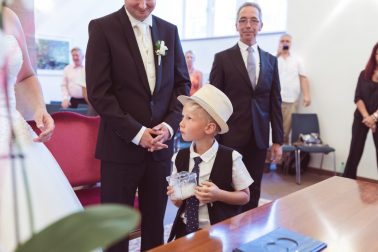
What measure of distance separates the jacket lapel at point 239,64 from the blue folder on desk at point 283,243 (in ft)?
3.98

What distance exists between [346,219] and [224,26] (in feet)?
23.2

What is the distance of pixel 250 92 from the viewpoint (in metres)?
2.27

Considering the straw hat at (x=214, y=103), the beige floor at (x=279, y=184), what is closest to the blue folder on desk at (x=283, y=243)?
the straw hat at (x=214, y=103)

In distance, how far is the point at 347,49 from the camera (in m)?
4.85

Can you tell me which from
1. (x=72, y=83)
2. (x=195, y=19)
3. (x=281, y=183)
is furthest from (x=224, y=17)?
(x=281, y=183)

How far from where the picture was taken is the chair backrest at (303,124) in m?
5.07

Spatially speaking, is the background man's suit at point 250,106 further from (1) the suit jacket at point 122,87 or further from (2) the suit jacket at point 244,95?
(1) the suit jacket at point 122,87

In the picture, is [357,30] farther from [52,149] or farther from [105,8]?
[105,8]

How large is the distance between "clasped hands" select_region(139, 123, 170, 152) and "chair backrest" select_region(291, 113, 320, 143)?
3.68m

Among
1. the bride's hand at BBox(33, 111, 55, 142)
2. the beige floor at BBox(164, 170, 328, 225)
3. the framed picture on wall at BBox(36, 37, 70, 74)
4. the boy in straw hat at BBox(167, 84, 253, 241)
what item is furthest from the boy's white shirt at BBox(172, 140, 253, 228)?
the framed picture on wall at BBox(36, 37, 70, 74)

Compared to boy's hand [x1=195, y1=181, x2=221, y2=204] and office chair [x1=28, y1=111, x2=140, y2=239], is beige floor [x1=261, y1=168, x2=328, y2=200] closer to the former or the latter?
office chair [x1=28, y1=111, x2=140, y2=239]

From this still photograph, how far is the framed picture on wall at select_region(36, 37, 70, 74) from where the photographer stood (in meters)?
7.09

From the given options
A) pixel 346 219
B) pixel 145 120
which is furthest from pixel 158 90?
pixel 346 219

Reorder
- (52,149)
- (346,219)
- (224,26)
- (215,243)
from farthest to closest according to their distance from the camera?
(224,26), (52,149), (346,219), (215,243)
